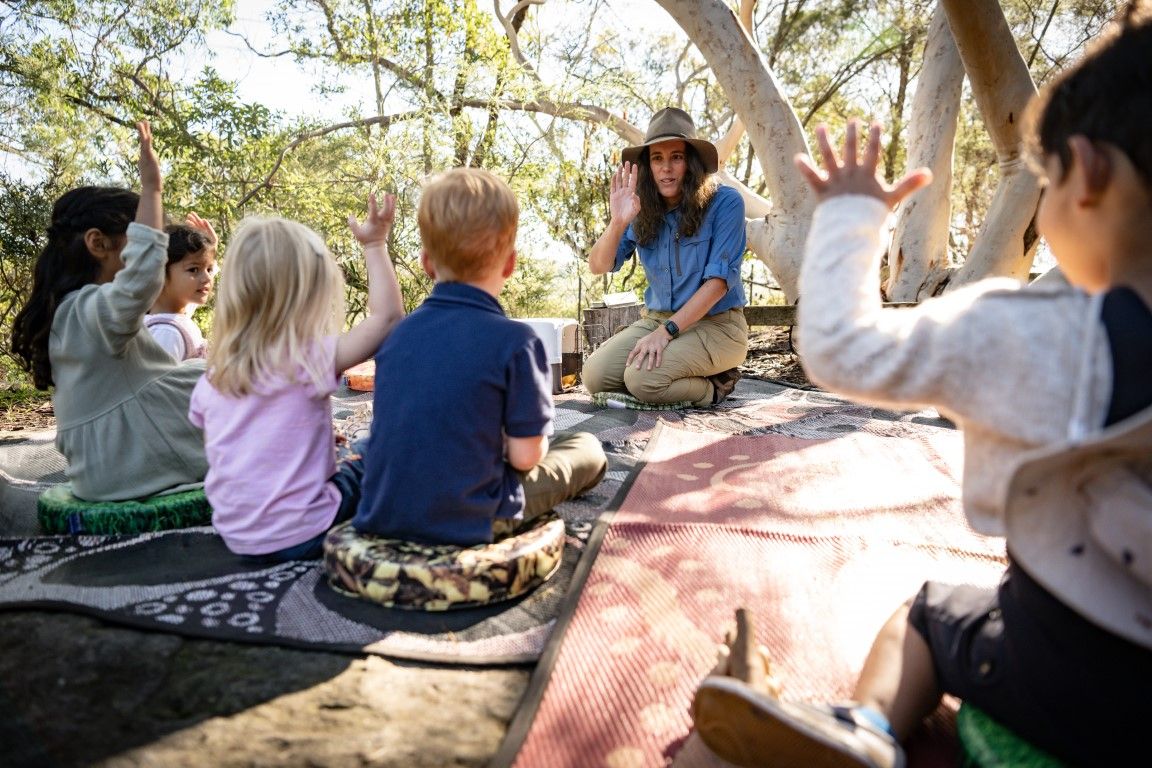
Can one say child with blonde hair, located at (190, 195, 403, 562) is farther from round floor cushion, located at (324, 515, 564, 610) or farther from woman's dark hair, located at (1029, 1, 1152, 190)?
woman's dark hair, located at (1029, 1, 1152, 190)

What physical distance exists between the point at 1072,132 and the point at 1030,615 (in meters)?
0.57

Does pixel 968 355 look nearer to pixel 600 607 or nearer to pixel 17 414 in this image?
pixel 600 607

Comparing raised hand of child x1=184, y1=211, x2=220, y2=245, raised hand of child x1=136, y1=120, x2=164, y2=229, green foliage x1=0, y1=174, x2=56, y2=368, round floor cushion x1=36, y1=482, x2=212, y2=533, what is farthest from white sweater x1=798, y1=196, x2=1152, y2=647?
green foliage x1=0, y1=174, x2=56, y2=368

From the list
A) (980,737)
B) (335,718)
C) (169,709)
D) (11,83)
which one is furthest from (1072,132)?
(11,83)

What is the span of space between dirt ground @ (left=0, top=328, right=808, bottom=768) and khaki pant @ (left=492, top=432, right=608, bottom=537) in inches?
19.1

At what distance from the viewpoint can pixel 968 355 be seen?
0.83 m

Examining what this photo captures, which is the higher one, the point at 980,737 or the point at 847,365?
the point at 847,365

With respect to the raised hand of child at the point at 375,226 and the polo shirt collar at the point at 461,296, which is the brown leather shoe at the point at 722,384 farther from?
the polo shirt collar at the point at 461,296

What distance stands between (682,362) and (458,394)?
7.92ft

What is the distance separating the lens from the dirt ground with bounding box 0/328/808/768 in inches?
41.3

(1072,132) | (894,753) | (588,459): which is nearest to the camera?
(1072,132)

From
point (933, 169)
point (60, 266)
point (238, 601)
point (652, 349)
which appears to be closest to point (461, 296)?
point (238, 601)

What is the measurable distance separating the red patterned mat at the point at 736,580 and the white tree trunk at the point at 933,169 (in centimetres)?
380

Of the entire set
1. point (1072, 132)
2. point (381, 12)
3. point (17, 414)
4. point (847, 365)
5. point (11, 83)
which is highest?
point (381, 12)
